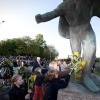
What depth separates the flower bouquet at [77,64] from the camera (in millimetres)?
7250

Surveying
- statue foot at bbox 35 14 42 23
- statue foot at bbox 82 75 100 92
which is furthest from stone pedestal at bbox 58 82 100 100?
statue foot at bbox 35 14 42 23

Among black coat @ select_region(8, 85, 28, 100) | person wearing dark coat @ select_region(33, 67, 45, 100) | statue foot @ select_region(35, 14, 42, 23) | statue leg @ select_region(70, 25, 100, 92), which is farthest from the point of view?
statue foot @ select_region(35, 14, 42, 23)

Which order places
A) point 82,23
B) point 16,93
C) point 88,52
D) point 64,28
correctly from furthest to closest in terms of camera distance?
1. point 64,28
2. point 82,23
3. point 88,52
4. point 16,93

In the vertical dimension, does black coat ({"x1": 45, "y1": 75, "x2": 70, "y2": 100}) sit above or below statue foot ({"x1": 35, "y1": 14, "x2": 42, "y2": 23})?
below

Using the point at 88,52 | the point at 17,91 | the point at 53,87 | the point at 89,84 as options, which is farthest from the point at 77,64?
the point at 17,91

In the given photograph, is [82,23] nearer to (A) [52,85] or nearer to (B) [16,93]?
(A) [52,85]

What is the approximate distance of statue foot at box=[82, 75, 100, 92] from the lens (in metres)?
7.08

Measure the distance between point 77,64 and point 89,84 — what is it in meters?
0.61

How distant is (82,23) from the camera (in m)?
7.79

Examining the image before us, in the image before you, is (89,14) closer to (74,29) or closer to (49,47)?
(74,29)

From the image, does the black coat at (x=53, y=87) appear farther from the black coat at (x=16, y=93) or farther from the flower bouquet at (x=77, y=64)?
the flower bouquet at (x=77, y=64)

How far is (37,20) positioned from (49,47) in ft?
375

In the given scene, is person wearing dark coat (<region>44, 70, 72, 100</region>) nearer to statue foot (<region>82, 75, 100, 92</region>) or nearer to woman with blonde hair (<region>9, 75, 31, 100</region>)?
woman with blonde hair (<region>9, 75, 31, 100</region>)

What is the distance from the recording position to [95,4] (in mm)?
7824
